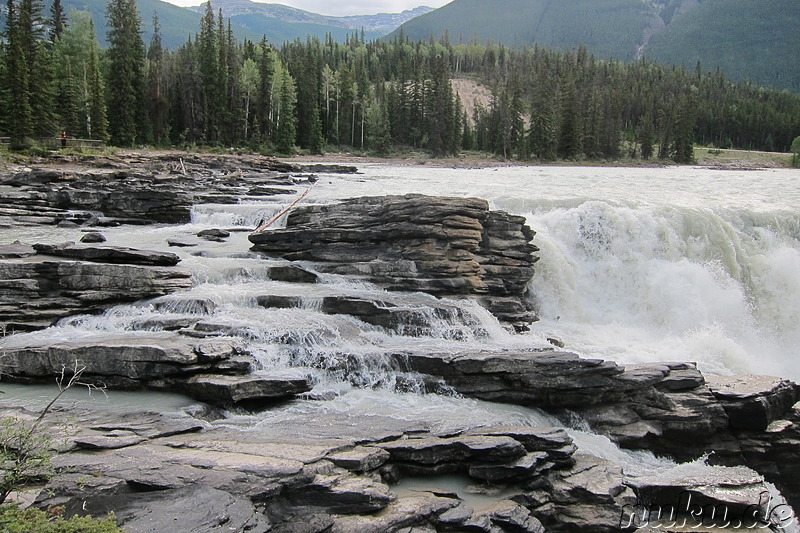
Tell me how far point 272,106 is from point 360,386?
74.2 m

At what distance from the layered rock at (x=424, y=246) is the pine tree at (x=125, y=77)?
49384 mm

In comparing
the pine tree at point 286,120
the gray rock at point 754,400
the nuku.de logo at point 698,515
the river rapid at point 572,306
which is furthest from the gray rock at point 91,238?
the pine tree at point 286,120

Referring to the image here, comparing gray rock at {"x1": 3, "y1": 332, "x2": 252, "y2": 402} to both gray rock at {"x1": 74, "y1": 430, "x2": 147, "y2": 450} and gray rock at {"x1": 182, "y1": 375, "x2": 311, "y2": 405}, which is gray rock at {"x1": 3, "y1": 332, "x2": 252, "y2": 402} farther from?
gray rock at {"x1": 74, "y1": 430, "x2": 147, "y2": 450}

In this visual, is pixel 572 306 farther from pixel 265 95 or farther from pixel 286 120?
pixel 265 95

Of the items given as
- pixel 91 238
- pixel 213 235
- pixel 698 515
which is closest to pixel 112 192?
pixel 213 235

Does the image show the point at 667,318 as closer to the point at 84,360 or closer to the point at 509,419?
the point at 509,419

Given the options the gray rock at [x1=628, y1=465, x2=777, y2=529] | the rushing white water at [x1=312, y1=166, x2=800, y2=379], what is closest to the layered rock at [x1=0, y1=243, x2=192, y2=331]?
the rushing white water at [x1=312, y1=166, x2=800, y2=379]

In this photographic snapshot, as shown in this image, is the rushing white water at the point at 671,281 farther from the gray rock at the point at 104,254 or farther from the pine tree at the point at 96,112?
the pine tree at the point at 96,112

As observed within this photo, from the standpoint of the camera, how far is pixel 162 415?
9688 millimetres

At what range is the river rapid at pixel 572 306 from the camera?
12.0 metres

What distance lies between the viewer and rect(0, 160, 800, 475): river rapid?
39.2 ft

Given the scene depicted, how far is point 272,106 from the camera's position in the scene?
80.0 m

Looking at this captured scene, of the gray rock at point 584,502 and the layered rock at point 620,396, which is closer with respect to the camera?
the gray rock at point 584,502

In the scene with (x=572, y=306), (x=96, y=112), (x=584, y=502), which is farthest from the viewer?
(x=96, y=112)
